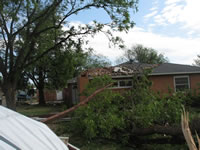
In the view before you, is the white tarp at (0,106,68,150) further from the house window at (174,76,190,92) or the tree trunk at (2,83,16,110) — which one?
the house window at (174,76,190,92)

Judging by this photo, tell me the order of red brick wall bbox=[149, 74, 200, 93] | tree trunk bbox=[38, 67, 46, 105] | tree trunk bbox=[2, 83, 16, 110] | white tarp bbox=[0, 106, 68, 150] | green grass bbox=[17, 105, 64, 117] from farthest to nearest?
tree trunk bbox=[38, 67, 46, 105], red brick wall bbox=[149, 74, 200, 93], green grass bbox=[17, 105, 64, 117], tree trunk bbox=[2, 83, 16, 110], white tarp bbox=[0, 106, 68, 150]

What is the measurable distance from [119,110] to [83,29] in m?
6.17

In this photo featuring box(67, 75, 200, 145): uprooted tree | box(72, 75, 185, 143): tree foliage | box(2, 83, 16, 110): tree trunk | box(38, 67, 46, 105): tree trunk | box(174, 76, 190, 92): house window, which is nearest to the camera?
box(67, 75, 200, 145): uprooted tree

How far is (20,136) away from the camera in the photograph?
6.50 feet

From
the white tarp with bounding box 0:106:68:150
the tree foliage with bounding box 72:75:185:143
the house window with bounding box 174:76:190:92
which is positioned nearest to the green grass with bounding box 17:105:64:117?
the tree foliage with bounding box 72:75:185:143

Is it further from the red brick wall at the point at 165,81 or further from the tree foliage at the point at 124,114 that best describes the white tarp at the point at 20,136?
the red brick wall at the point at 165,81

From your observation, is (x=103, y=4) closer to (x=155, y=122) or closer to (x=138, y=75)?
(x=138, y=75)

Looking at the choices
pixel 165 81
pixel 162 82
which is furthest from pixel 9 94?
pixel 165 81

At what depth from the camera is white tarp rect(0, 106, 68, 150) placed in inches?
71.7

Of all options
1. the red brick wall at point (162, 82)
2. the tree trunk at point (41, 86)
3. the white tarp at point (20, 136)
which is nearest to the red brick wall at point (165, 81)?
the red brick wall at point (162, 82)

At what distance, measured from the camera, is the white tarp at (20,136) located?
1820 mm

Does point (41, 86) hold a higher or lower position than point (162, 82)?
higher

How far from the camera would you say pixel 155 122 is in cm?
710

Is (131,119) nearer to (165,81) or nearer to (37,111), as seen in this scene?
(165,81)
